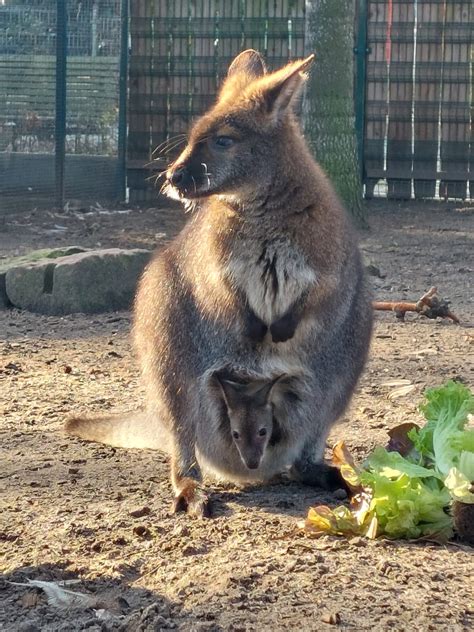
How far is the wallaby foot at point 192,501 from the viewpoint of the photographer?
3857mm

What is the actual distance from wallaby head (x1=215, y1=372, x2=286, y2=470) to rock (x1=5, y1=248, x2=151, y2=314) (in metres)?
3.21

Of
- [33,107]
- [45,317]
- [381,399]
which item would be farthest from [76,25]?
[381,399]

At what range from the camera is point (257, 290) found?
4137mm

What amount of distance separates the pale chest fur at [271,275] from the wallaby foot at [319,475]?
543 mm

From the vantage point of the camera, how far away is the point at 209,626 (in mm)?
2928

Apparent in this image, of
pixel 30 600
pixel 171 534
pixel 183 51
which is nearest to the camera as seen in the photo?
pixel 30 600

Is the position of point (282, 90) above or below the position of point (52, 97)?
below

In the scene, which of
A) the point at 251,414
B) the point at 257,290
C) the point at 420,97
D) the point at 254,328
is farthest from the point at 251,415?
the point at 420,97

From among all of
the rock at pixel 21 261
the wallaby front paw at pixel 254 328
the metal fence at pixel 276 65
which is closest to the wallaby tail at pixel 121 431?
the wallaby front paw at pixel 254 328

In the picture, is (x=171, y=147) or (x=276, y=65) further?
(x=276, y=65)

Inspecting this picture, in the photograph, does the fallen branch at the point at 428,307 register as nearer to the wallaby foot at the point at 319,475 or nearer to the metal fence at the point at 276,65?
the wallaby foot at the point at 319,475

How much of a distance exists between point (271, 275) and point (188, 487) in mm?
785

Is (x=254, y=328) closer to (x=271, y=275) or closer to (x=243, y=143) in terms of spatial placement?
(x=271, y=275)

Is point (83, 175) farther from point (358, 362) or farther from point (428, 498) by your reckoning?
point (428, 498)
